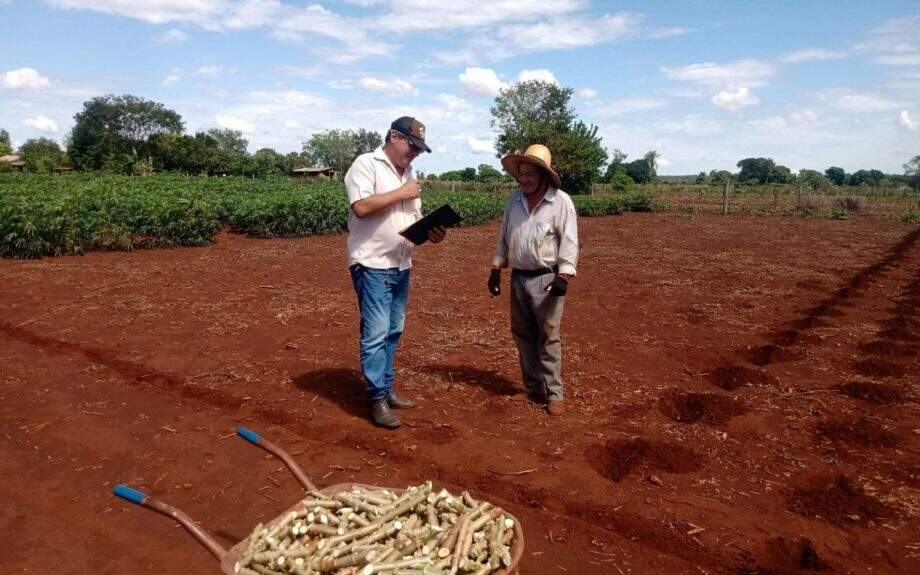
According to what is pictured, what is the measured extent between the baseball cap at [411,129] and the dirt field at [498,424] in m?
2.13

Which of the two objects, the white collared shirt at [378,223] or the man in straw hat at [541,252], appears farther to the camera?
the man in straw hat at [541,252]

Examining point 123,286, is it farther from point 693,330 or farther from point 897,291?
point 897,291

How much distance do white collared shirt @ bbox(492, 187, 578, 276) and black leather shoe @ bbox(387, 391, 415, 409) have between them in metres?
1.45

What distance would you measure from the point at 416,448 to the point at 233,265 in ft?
30.5

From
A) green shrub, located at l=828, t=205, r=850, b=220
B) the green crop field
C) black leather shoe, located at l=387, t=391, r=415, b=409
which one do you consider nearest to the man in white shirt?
black leather shoe, located at l=387, t=391, r=415, b=409

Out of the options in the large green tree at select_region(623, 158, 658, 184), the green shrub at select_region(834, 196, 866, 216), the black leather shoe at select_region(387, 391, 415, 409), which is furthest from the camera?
the large green tree at select_region(623, 158, 658, 184)

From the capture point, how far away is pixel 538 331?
A: 483cm

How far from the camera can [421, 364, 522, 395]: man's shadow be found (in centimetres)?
527

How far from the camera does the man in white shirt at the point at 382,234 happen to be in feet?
13.2

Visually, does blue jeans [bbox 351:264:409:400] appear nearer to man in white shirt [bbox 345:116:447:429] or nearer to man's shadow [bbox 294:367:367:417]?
man in white shirt [bbox 345:116:447:429]

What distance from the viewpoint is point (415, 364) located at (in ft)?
19.5

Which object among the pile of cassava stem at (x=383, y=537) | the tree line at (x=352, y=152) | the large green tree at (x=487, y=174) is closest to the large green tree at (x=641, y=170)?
the tree line at (x=352, y=152)

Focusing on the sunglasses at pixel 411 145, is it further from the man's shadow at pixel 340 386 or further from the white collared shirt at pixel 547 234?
the man's shadow at pixel 340 386

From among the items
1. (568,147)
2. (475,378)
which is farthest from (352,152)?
(475,378)
